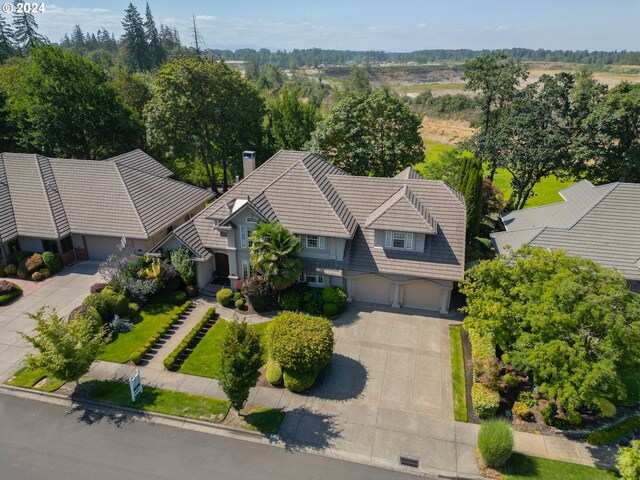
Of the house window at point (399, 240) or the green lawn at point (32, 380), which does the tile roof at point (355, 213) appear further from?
the green lawn at point (32, 380)

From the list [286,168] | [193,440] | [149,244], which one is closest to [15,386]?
[193,440]

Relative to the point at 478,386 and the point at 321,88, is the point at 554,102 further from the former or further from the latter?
the point at 321,88

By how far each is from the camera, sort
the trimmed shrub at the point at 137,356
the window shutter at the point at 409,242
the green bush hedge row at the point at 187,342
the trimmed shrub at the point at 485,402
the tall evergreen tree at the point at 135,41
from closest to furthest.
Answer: the trimmed shrub at the point at 485,402
the green bush hedge row at the point at 187,342
the trimmed shrub at the point at 137,356
the window shutter at the point at 409,242
the tall evergreen tree at the point at 135,41

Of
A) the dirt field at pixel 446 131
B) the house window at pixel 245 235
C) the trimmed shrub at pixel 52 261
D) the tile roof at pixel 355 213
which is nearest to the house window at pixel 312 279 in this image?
the tile roof at pixel 355 213

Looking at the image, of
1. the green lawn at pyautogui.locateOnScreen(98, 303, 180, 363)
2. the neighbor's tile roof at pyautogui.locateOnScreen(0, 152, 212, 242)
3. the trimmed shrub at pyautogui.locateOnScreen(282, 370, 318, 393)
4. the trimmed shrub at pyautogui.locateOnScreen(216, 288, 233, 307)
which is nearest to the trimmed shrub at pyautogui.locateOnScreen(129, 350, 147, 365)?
the green lawn at pyautogui.locateOnScreen(98, 303, 180, 363)

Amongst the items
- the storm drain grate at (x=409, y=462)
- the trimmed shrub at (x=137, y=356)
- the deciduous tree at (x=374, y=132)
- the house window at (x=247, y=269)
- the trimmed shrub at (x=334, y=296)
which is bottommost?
the storm drain grate at (x=409, y=462)

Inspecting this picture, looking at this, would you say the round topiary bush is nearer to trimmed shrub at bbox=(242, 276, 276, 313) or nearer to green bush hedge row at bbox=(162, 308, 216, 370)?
trimmed shrub at bbox=(242, 276, 276, 313)

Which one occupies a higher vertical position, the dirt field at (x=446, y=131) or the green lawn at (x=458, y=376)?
the dirt field at (x=446, y=131)

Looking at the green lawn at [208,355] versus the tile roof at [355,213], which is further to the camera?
the tile roof at [355,213]

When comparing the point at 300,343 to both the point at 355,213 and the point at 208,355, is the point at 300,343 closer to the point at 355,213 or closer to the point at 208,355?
the point at 208,355
